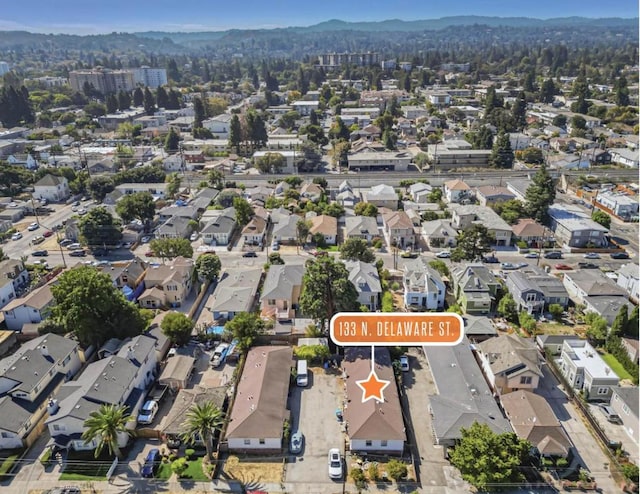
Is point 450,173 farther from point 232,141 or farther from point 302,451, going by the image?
point 302,451

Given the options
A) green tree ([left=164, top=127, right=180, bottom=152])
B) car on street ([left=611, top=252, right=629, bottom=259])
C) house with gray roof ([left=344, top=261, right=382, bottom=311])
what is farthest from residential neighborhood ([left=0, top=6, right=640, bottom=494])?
green tree ([left=164, top=127, right=180, bottom=152])

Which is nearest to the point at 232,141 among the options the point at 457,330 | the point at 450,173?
the point at 450,173

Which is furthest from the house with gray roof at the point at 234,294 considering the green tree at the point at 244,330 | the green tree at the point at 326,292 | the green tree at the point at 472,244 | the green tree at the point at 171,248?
the green tree at the point at 472,244

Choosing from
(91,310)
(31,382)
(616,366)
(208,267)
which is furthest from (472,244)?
(31,382)

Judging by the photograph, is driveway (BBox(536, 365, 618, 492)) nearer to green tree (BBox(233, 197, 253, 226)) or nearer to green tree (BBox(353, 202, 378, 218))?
green tree (BBox(353, 202, 378, 218))

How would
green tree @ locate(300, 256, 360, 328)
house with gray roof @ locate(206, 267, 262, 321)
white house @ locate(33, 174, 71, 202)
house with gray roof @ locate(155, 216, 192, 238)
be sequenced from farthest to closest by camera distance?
white house @ locate(33, 174, 71, 202)
house with gray roof @ locate(155, 216, 192, 238)
house with gray roof @ locate(206, 267, 262, 321)
green tree @ locate(300, 256, 360, 328)

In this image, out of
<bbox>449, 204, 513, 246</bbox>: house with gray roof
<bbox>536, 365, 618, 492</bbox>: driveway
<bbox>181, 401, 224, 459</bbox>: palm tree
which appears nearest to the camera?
<bbox>536, 365, 618, 492</bbox>: driveway

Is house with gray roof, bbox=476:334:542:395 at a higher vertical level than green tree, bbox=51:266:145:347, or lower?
lower
